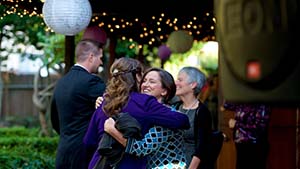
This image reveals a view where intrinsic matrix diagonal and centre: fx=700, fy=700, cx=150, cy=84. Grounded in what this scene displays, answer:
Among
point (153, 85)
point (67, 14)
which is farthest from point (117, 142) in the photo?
point (67, 14)

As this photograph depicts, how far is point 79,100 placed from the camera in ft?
15.4

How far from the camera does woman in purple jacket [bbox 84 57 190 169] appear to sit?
371cm

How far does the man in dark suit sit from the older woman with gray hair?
57cm

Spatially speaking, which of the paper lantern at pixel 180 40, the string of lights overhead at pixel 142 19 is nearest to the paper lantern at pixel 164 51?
the string of lights overhead at pixel 142 19

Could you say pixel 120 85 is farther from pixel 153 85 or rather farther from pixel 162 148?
pixel 162 148

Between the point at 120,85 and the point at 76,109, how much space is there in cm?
101

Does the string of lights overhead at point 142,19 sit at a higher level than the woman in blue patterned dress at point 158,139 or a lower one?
higher

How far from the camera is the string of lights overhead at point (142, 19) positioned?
773 cm

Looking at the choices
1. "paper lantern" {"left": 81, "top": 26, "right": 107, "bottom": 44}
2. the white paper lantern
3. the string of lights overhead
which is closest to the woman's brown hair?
the white paper lantern

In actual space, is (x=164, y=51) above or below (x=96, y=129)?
above

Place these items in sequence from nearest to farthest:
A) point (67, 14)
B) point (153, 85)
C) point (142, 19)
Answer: point (153, 85), point (67, 14), point (142, 19)

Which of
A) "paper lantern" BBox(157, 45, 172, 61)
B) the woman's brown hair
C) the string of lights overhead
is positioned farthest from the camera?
"paper lantern" BBox(157, 45, 172, 61)

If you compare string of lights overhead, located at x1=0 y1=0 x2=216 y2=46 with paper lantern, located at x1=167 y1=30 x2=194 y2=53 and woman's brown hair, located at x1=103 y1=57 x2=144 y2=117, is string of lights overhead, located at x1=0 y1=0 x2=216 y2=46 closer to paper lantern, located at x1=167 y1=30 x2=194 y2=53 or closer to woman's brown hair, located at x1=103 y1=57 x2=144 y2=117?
paper lantern, located at x1=167 y1=30 x2=194 y2=53

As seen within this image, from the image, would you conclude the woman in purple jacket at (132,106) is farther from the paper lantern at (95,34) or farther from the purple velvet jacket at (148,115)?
the paper lantern at (95,34)
